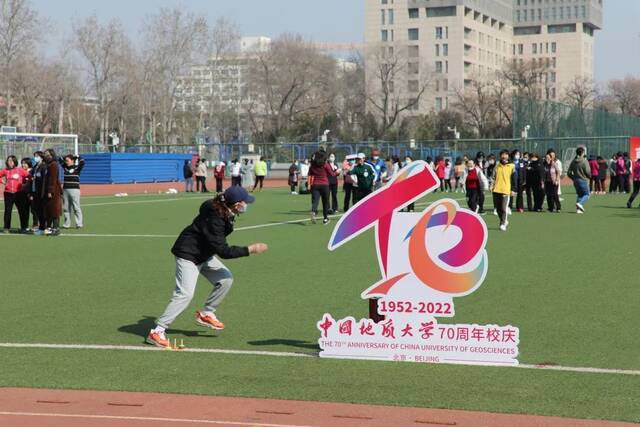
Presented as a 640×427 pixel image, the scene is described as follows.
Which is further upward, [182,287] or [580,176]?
[580,176]

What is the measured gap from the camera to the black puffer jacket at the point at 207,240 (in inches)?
353

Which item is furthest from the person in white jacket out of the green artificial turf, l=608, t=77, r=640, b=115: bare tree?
l=608, t=77, r=640, b=115: bare tree

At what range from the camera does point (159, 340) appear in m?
9.02

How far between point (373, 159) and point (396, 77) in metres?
Result: 89.9

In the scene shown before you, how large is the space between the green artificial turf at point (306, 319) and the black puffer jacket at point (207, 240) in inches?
33.3

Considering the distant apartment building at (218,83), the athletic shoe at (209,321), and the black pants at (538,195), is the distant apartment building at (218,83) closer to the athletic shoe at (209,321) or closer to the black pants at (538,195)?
the black pants at (538,195)

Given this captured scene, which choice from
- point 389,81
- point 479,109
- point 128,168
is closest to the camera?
point 128,168

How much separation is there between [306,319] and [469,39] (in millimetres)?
135357

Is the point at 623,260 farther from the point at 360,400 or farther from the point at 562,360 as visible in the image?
the point at 360,400

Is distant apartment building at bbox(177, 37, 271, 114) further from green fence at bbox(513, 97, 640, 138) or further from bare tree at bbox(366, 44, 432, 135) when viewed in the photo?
green fence at bbox(513, 97, 640, 138)

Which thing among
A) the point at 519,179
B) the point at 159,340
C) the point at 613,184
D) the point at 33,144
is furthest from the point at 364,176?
the point at 33,144

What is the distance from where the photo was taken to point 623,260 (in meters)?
15.6

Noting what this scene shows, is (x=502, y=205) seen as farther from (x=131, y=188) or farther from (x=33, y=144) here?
(x=33, y=144)

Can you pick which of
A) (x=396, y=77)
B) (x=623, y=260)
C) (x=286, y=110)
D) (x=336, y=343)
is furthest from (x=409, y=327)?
(x=396, y=77)
